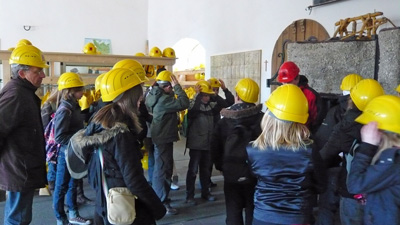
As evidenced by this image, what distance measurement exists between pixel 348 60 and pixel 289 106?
314 centimetres

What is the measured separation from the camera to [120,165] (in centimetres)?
204

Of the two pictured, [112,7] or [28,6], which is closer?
[28,6]

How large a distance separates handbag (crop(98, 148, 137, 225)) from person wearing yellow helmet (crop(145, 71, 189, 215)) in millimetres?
2028

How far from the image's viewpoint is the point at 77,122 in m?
3.67

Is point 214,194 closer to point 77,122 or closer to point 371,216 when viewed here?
point 77,122

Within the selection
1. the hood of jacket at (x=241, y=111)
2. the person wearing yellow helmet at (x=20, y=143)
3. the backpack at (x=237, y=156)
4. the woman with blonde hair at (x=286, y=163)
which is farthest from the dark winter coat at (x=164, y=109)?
the woman with blonde hair at (x=286, y=163)

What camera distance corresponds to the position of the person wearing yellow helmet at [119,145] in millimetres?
2039

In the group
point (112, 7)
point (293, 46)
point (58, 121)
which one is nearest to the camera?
point (58, 121)

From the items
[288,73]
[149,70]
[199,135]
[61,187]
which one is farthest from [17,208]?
[149,70]

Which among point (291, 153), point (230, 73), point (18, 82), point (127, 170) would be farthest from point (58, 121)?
point (230, 73)

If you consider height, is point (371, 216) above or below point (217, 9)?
below

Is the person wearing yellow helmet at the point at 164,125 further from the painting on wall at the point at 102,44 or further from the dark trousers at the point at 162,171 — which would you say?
the painting on wall at the point at 102,44

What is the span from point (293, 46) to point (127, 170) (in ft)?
13.8

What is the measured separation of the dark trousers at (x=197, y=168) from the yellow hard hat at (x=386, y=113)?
2.74 m
